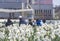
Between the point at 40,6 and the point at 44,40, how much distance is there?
5717cm

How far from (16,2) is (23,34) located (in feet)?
164

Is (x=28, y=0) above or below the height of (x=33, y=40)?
below

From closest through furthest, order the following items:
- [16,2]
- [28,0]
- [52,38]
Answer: [52,38] → [16,2] → [28,0]

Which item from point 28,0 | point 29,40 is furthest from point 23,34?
point 28,0

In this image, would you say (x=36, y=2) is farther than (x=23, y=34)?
Yes

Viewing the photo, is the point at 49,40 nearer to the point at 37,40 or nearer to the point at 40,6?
the point at 37,40

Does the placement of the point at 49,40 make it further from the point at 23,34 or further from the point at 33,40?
the point at 23,34

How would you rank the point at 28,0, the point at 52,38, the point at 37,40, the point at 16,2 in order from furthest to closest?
the point at 28,0 → the point at 16,2 → the point at 52,38 → the point at 37,40

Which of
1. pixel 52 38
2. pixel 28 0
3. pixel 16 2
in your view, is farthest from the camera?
pixel 28 0

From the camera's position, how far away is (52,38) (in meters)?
6.87

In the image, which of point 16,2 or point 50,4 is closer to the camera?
point 16,2

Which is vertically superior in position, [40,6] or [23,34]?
[23,34]

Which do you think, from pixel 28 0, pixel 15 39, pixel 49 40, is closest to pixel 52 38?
pixel 49 40

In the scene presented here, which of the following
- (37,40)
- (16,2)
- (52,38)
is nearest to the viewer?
(37,40)
